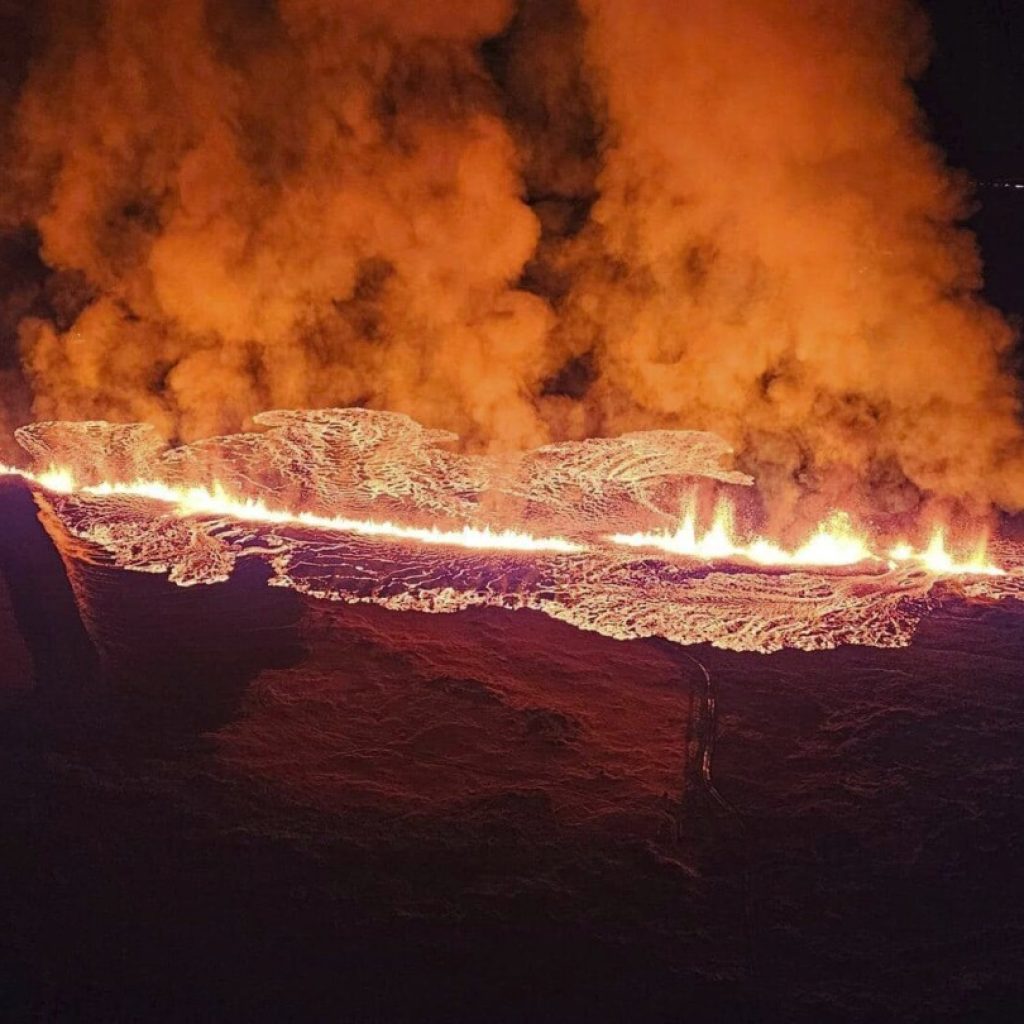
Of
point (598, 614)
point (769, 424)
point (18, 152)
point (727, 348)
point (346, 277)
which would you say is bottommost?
point (598, 614)

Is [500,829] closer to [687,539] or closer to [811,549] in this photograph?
[687,539]

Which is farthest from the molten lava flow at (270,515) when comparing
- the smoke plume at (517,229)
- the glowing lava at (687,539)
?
the smoke plume at (517,229)

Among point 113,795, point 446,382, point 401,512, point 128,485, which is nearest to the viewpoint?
point 113,795

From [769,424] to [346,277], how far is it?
5519 mm

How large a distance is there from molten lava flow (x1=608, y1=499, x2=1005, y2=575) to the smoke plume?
3.19 ft

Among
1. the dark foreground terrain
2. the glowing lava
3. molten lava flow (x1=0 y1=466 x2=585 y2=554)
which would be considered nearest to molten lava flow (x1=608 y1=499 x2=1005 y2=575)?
the glowing lava

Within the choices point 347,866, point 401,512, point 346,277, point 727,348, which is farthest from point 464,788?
point 346,277

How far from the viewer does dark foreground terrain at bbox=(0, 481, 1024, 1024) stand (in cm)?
291

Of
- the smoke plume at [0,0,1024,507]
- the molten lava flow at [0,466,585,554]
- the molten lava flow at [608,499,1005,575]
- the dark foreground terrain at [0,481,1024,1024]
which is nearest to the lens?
the dark foreground terrain at [0,481,1024,1024]

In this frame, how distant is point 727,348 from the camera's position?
905cm

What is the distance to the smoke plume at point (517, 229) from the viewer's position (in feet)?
27.1

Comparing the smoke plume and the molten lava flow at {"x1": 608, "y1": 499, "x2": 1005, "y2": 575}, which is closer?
the molten lava flow at {"x1": 608, "y1": 499, "x2": 1005, "y2": 575}

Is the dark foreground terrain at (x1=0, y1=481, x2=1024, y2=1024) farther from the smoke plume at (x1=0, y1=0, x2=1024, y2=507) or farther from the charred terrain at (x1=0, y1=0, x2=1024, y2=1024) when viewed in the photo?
the smoke plume at (x1=0, y1=0, x2=1024, y2=507)

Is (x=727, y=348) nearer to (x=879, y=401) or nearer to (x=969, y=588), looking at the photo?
(x=879, y=401)
